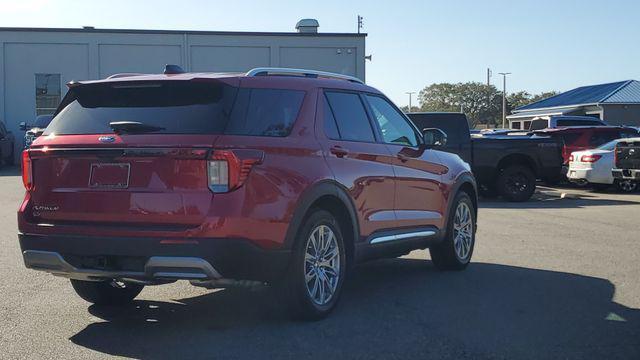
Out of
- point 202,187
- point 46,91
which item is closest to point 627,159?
point 202,187

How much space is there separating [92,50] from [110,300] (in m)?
28.1

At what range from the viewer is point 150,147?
16.1 feet

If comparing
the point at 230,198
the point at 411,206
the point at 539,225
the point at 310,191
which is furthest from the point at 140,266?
the point at 539,225

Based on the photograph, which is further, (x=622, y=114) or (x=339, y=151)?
(x=622, y=114)

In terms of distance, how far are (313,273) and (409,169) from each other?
1.82 m

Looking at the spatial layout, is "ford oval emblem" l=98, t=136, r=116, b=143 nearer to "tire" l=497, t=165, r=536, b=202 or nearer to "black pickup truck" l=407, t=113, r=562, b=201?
"black pickup truck" l=407, t=113, r=562, b=201

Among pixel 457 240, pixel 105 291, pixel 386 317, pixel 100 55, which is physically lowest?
pixel 386 317

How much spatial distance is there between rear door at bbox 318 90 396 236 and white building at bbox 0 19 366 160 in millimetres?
26466

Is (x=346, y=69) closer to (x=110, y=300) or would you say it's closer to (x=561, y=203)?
(x=561, y=203)

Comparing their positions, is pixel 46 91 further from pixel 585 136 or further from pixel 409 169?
pixel 409 169

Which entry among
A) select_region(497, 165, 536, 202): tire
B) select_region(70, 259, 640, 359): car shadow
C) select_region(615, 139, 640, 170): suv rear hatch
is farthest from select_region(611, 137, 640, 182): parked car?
select_region(70, 259, 640, 359): car shadow

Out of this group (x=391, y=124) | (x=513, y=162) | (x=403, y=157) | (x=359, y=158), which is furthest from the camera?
(x=513, y=162)

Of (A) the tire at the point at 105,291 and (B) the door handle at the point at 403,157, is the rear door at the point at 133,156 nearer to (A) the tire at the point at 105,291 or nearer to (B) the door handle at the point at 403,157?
(A) the tire at the point at 105,291

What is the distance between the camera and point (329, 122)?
5.90 meters
